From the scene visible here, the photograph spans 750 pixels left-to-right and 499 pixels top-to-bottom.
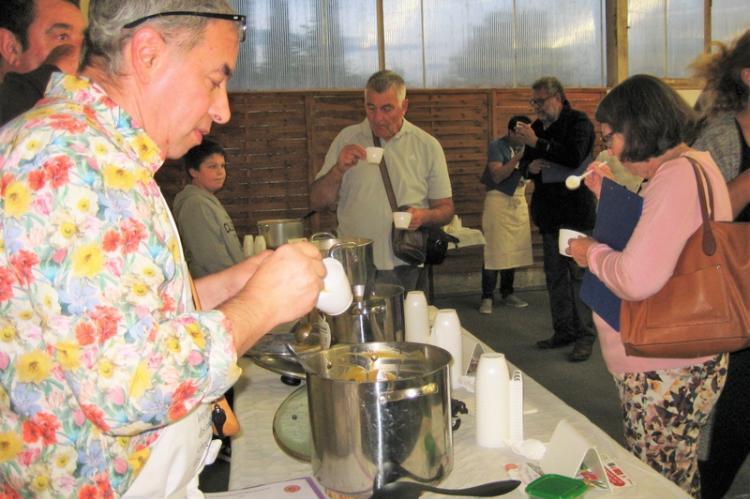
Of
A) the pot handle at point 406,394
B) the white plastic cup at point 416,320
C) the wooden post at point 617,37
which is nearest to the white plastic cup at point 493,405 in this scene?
the pot handle at point 406,394

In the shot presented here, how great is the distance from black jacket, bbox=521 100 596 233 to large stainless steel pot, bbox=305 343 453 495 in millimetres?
3609

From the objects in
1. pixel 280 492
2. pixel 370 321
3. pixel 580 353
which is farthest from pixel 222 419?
pixel 580 353

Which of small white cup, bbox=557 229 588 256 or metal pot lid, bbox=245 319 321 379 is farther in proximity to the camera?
Result: small white cup, bbox=557 229 588 256

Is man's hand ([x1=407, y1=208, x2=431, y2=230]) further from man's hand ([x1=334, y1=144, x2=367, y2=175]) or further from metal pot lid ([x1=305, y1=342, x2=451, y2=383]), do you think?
metal pot lid ([x1=305, y1=342, x2=451, y2=383])

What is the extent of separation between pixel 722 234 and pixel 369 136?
2126 mm

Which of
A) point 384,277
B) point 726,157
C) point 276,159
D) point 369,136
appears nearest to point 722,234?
point 726,157

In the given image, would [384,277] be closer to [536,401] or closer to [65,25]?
[536,401]

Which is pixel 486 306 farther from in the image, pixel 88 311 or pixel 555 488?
pixel 88 311

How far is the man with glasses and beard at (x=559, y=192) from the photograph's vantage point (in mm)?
4703

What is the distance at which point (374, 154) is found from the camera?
3.33 meters

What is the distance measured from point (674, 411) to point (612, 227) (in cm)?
56

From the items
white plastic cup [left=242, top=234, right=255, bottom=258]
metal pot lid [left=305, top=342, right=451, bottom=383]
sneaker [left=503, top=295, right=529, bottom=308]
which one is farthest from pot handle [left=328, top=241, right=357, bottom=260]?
sneaker [left=503, top=295, right=529, bottom=308]

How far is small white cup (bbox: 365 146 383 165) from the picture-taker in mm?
3326

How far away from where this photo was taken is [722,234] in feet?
6.10
